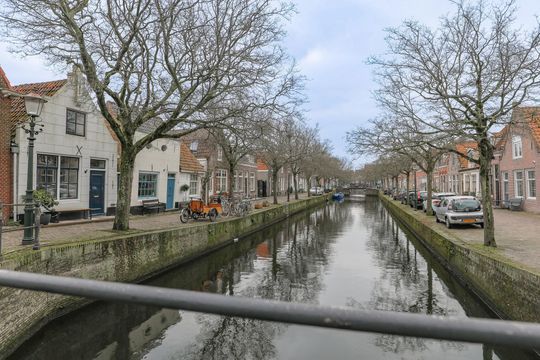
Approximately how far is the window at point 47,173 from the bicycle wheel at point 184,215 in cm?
517

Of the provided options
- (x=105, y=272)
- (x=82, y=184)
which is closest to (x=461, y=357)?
(x=105, y=272)

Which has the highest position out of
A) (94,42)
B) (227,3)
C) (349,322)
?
(227,3)

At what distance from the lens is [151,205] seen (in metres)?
20.1

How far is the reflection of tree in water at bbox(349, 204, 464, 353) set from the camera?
726 cm

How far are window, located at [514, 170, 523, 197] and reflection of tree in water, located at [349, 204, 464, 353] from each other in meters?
11.8

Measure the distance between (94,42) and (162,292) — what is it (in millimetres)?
12281

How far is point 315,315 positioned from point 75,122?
57.5 feet

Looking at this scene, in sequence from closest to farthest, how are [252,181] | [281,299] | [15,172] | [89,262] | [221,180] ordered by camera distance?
1. [89,262]
2. [281,299]
3. [15,172]
4. [221,180]
5. [252,181]

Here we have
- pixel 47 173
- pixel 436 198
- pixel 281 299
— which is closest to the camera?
pixel 281 299

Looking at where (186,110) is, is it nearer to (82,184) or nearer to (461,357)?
(82,184)

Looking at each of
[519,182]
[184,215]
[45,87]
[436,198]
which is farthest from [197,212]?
[519,182]

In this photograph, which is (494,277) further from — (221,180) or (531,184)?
(221,180)

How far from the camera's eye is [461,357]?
662cm

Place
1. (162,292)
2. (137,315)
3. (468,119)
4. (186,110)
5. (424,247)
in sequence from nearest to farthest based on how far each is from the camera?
(162,292)
(137,315)
(468,119)
(186,110)
(424,247)
